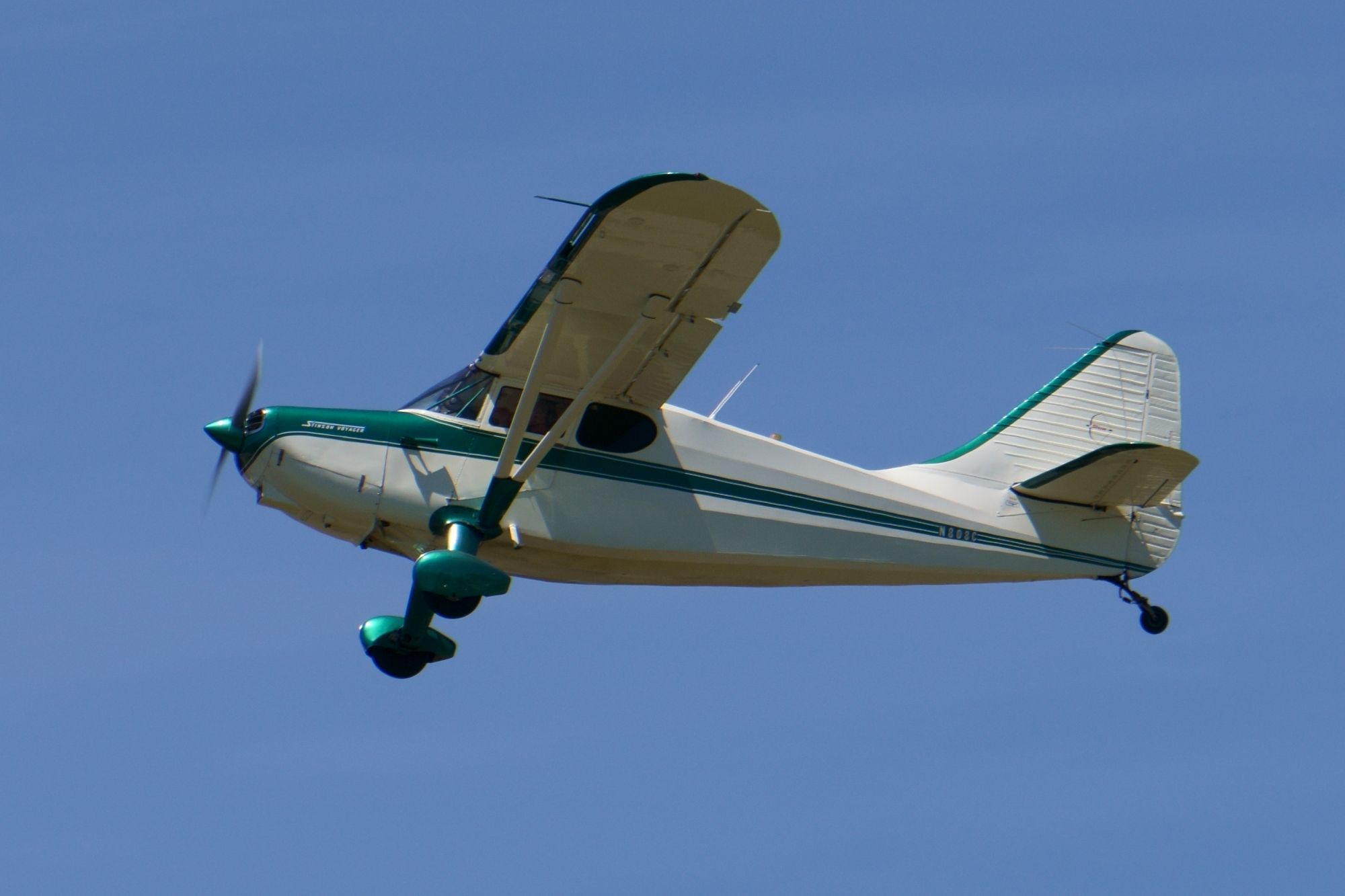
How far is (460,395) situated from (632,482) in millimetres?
1500

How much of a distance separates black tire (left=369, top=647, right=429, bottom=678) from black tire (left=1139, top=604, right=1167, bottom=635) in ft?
19.8

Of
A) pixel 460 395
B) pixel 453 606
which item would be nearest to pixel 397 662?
pixel 453 606

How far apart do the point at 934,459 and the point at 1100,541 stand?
1.56 meters

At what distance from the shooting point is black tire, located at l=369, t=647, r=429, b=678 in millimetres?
14211

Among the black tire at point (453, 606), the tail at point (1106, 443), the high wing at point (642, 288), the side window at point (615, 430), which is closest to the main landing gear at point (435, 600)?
the black tire at point (453, 606)

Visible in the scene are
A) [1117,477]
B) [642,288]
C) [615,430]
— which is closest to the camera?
[642,288]

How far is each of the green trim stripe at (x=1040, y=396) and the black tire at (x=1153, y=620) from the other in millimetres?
2004

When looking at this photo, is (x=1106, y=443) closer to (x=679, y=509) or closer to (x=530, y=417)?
(x=679, y=509)

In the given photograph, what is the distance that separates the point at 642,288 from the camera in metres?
13.4

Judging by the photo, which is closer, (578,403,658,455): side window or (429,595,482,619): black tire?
(429,595,482,619): black tire

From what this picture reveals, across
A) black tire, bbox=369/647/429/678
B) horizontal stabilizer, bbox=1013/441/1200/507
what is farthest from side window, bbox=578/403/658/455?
horizontal stabilizer, bbox=1013/441/1200/507

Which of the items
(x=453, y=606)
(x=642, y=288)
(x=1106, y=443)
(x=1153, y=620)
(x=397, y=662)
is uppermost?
(x=1106, y=443)

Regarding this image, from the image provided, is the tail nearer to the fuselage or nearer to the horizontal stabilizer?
the horizontal stabilizer

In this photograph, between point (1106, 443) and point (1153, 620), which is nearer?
point (1153, 620)
